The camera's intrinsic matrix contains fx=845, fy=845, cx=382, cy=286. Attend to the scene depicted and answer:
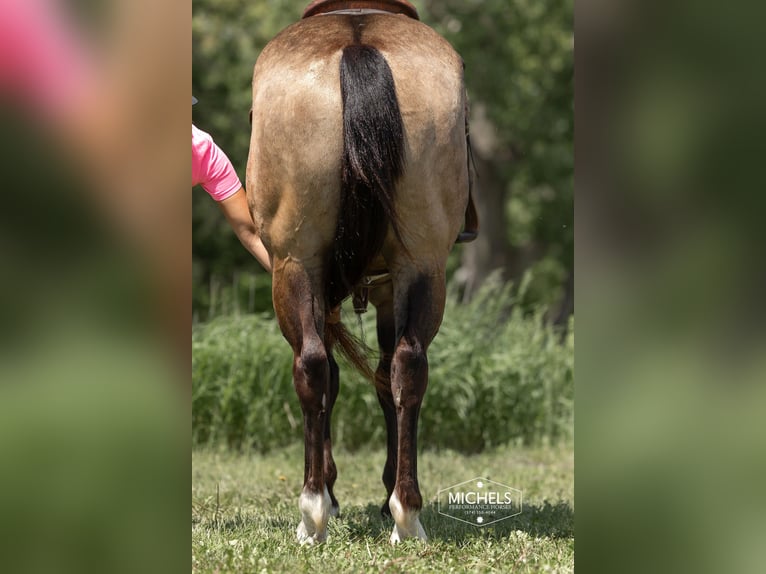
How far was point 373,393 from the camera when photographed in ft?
21.2

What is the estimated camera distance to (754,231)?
4.92 feet

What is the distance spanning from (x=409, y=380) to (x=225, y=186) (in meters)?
1.32

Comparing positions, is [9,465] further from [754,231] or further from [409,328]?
[409,328]

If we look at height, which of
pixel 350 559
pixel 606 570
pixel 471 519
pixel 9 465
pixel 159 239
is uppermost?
pixel 159 239

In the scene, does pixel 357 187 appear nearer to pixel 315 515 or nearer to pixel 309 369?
pixel 309 369

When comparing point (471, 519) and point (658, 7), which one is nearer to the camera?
point (658, 7)

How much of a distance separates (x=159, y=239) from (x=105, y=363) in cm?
25

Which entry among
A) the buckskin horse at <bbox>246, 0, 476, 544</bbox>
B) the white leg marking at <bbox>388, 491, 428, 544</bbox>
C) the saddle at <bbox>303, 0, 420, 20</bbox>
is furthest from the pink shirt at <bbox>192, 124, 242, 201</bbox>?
the white leg marking at <bbox>388, 491, 428, 544</bbox>

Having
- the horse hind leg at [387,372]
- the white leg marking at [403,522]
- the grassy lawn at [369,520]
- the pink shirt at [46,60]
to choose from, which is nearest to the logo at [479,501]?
the grassy lawn at [369,520]

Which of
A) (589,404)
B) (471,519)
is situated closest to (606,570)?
(589,404)

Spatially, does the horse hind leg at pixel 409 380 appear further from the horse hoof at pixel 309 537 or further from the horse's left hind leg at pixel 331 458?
the horse's left hind leg at pixel 331 458

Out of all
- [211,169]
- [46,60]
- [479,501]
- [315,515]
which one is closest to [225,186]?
[211,169]

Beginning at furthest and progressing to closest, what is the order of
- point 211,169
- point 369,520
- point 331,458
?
1. point 331,458
2. point 369,520
3. point 211,169

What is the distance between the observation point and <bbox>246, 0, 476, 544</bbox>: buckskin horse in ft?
9.74
